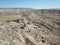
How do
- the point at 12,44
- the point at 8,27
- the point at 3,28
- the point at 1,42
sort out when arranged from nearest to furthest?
the point at 1,42 < the point at 12,44 < the point at 3,28 < the point at 8,27

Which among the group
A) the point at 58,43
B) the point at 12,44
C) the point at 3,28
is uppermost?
the point at 3,28

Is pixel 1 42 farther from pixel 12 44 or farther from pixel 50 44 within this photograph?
pixel 50 44

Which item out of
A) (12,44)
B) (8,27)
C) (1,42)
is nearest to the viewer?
(1,42)

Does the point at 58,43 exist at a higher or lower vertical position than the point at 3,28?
lower

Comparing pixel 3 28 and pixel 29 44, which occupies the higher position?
pixel 3 28

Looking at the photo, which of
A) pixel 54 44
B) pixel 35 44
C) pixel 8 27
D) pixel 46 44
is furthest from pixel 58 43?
pixel 8 27

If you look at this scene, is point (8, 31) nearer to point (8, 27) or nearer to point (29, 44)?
point (8, 27)

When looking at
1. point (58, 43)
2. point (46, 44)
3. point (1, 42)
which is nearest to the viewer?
point (1, 42)

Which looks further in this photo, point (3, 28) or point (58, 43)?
point (58, 43)

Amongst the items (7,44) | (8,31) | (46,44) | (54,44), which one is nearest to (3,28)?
(8,31)
